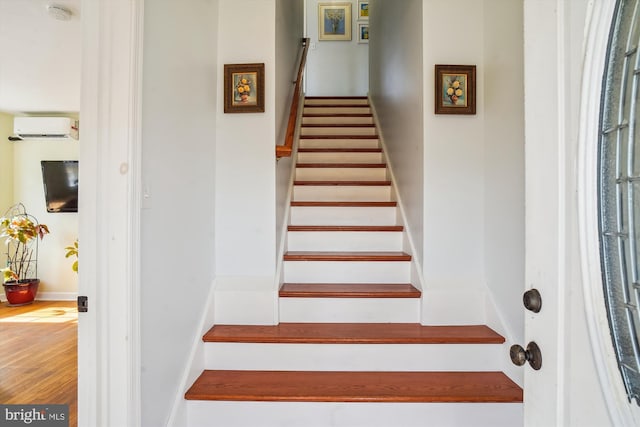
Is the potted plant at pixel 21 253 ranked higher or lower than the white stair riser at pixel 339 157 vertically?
lower

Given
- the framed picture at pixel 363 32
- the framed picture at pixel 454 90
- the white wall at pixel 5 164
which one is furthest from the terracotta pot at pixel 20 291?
the framed picture at pixel 363 32

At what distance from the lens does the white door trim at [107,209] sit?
1.06m

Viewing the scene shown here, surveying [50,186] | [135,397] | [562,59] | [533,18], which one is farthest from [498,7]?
[50,186]

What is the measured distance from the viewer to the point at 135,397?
3.72 feet

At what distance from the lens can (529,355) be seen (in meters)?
0.72

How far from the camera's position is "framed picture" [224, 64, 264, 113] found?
193 centimetres

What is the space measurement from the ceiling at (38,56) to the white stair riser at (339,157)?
194 cm

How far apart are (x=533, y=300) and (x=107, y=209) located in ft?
3.99

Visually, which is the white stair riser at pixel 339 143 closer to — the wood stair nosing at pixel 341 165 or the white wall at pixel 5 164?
the wood stair nosing at pixel 341 165

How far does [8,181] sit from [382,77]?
499cm

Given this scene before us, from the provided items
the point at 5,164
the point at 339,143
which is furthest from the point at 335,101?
the point at 5,164

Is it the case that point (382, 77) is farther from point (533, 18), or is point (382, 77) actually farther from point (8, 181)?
point (8, 181)

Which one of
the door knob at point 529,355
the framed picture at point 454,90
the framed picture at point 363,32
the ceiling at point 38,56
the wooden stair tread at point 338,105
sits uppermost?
the framed picture at point 363,32

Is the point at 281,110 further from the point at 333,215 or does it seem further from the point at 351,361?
the point at 351,361
